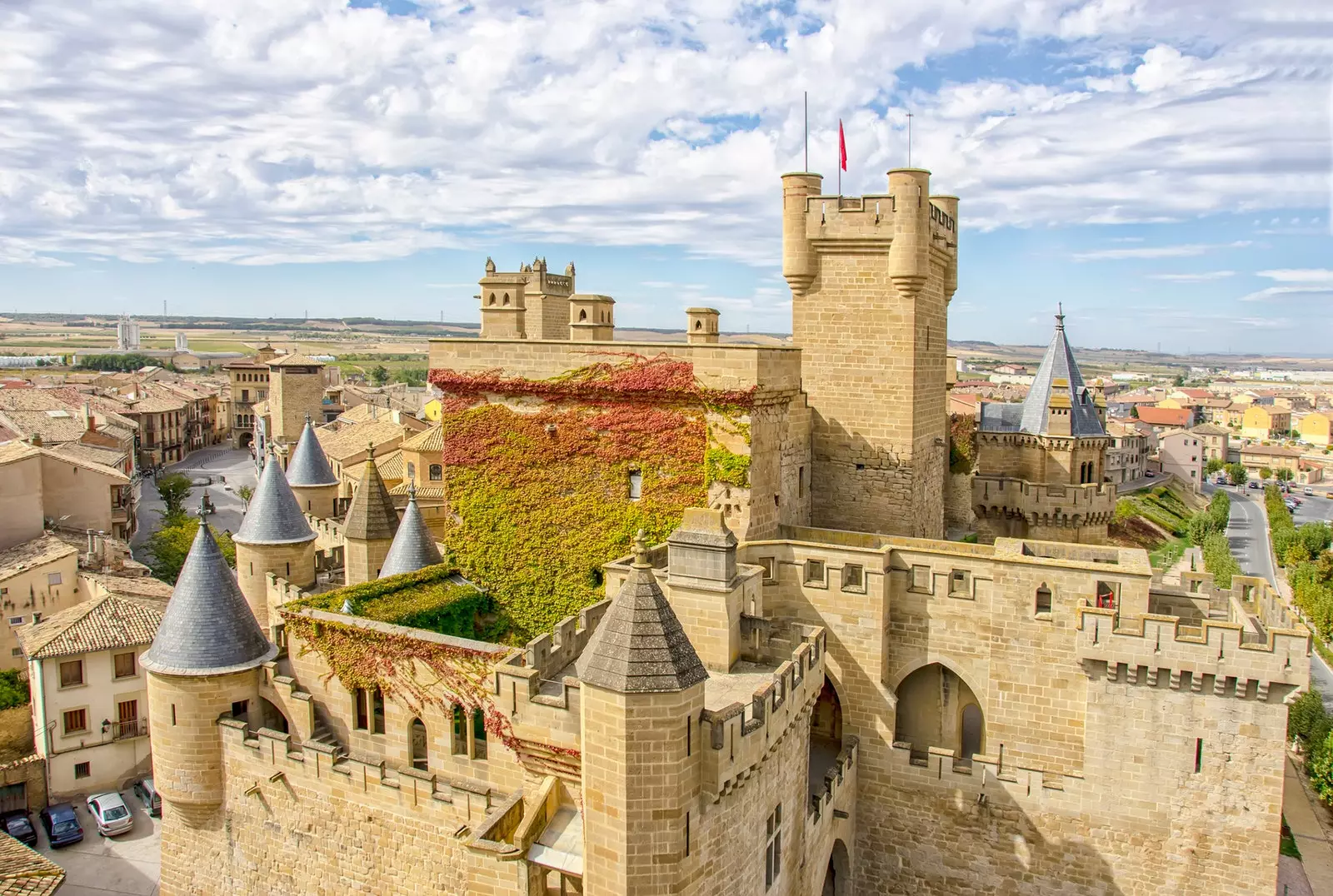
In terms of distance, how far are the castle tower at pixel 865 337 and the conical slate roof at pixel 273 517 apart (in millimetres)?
13918

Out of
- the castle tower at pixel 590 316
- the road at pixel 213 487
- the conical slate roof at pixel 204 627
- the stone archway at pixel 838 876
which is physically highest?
the castle tower at pixel 590 316

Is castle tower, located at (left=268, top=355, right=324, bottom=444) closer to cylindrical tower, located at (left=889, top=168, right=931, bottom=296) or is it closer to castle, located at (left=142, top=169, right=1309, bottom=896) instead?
castle, located at (left=142, top=169, right=1309, bottom=896)

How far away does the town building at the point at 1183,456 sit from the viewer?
123 metres

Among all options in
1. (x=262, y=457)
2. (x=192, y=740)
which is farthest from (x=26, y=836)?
(x=262, y=457)

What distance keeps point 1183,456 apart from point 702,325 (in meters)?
116

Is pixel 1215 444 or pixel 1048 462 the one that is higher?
pixel 1048 462

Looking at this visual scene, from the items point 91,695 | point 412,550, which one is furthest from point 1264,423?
point 91,695

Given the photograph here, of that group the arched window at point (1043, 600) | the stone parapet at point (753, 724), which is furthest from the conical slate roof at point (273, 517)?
the arched window at point (1043, 600)

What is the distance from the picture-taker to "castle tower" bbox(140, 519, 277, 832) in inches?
806

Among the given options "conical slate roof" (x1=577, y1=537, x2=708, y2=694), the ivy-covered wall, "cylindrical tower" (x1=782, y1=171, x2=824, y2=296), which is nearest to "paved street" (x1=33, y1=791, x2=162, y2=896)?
the ivy-covered wall

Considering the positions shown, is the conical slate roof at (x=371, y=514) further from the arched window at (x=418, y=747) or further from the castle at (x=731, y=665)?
the arched window at (x=418, y=747)

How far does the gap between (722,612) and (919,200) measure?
1181 centimetres

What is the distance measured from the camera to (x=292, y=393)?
77.5 metres

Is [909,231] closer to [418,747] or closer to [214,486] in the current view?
[418,747]
